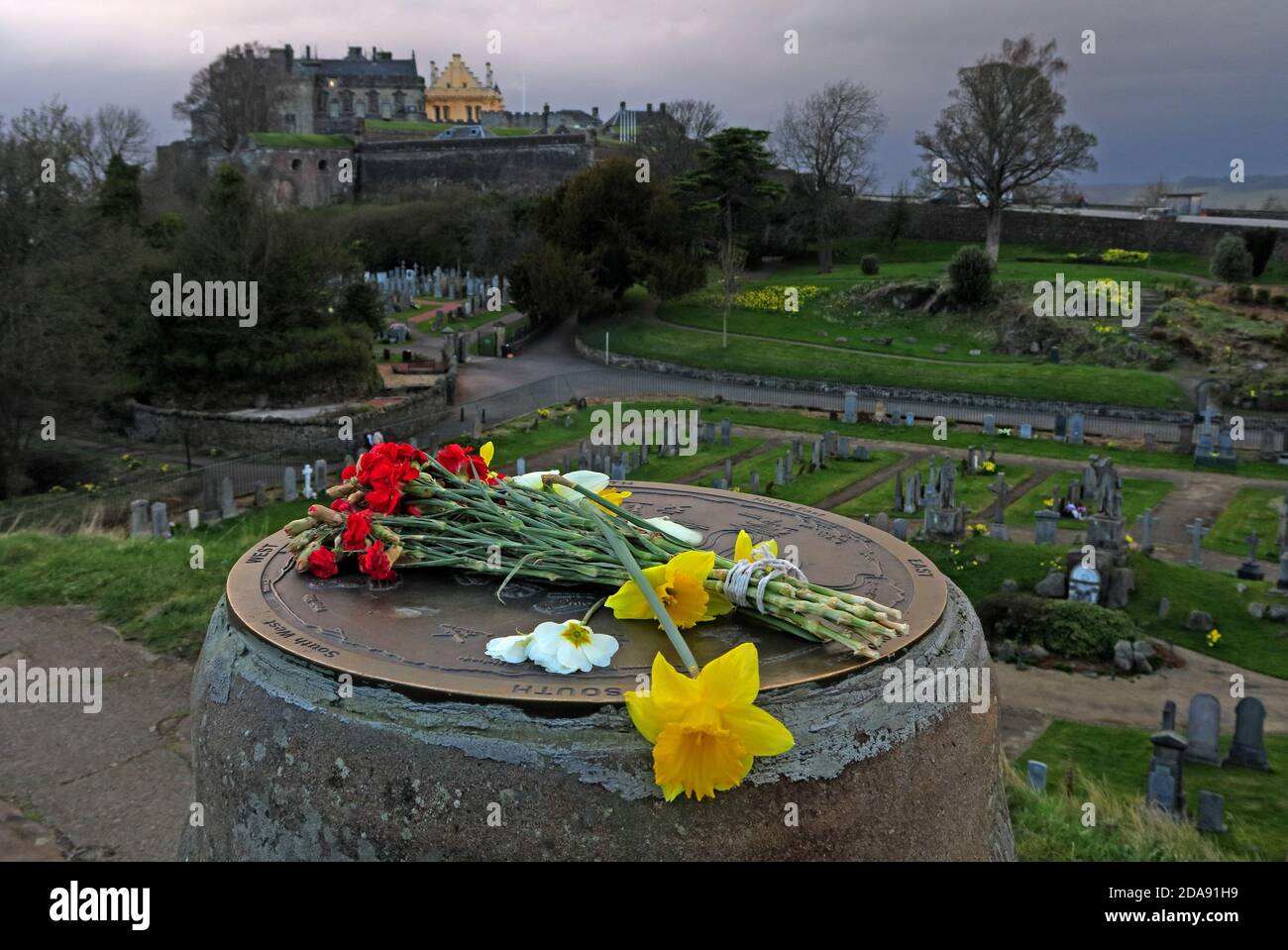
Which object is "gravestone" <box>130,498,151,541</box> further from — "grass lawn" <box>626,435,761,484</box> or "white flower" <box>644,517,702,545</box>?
"white flower" <box>644,517,702,545</box>

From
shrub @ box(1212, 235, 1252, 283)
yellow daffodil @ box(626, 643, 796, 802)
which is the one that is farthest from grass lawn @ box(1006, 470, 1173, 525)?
shrub @ box(1212, 235, 1252, 283)

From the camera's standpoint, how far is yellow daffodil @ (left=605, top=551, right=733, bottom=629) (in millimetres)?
4117

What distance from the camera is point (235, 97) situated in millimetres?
80375

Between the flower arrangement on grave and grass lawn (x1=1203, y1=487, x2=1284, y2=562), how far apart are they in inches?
671

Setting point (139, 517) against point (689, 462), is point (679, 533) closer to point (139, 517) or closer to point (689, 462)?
point (139, 517)

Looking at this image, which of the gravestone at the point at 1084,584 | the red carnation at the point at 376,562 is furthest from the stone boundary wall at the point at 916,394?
the red carnation at the point at 376,562

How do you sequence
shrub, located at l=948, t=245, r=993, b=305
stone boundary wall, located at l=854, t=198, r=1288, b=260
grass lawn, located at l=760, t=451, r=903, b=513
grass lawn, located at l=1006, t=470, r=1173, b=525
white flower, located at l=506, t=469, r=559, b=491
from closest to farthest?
1. white flower, located at l=506, t=469, r=559, b=491
2. grass lawn, located at l=1006, t=470, r=1173, b=525
3. grass lawn, located at l=760, t=451, r=903, b=513
4. shrub, located at l=948, t=245, r=993, b=305
5. stone boundary wall, located at l=854, t=198, r=1288, b=260

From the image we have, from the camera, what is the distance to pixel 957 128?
50.3 metres

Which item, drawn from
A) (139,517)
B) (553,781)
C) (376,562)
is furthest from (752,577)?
(139,517)

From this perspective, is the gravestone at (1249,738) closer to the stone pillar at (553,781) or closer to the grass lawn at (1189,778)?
the grass lawn at (1189,778)

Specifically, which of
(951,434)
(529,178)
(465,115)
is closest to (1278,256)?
(951,434)

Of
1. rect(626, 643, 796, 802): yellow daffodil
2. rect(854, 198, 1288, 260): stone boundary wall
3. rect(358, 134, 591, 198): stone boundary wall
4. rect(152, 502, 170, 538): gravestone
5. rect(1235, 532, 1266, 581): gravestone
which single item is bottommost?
rect(1235, 532, 1266, 581): gravestone

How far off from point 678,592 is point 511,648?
716 millimetres

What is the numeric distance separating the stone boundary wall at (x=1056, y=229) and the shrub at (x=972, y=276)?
12.3 meters
